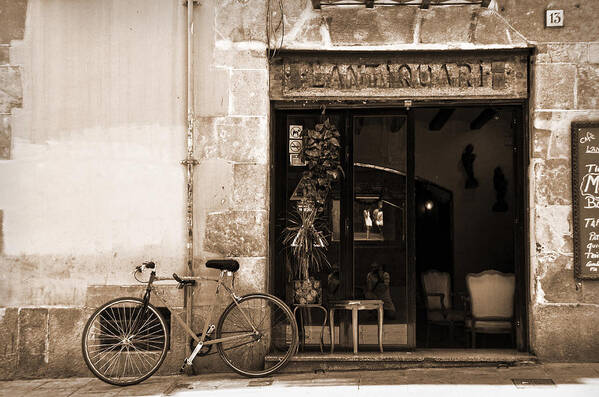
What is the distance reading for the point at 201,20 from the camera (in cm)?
667

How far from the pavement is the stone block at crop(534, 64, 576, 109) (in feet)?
8.49

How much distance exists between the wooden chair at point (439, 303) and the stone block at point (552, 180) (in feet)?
7.49

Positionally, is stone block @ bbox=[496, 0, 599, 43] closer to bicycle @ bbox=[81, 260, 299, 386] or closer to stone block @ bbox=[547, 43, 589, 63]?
stone block @ bbox=[547, 43, 589, 63]

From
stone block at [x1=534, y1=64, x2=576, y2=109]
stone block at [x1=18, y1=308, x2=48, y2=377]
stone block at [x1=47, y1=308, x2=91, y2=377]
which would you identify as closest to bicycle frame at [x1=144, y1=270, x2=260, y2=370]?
stone block at [x1=47, y1=308, x2=91, y2=377]

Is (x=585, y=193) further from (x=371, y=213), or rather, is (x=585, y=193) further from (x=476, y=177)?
(x=476, y=177)

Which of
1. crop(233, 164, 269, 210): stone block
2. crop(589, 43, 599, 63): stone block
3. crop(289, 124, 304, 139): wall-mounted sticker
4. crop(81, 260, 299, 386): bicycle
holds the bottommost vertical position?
crop(81, 260, 299, 386): bicycle

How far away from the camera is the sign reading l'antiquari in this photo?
6.67 m

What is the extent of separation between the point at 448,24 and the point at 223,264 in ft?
10.8

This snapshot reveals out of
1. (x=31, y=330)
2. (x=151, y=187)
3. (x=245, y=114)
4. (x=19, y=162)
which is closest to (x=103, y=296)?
(x=31, y=330)

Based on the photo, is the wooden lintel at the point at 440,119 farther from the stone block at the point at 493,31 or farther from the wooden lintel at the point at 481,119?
the stone block at the point at 493,31

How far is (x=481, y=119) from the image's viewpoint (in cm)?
1125

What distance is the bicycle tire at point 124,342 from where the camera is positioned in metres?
6.16

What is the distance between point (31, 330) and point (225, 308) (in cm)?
198

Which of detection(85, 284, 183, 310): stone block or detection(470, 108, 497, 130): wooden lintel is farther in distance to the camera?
detection(470, 108, 497, 130): wooden lintel
